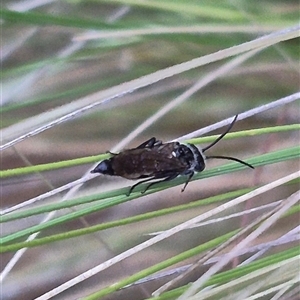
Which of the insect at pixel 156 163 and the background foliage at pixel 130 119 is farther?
the background foliage at pixel 130 119

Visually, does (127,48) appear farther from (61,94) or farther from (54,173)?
(54,173)

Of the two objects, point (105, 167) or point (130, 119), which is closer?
point (105, 167)

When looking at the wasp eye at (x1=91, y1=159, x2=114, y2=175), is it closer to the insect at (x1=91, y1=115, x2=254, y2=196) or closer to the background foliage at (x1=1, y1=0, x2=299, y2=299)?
the insect at (x1=91, y1=115, x2=254, y2=196)

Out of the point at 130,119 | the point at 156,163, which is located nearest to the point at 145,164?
the point at 156,163

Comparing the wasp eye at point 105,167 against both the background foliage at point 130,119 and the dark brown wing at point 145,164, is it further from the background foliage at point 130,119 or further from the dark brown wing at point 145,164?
the background foliage at point 130,119

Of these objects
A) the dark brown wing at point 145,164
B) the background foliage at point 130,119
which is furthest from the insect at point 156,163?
the background foliage at point 130,119

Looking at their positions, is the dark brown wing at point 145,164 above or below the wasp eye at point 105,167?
below

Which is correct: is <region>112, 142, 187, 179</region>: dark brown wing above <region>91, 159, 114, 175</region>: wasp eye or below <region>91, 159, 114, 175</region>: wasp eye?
below

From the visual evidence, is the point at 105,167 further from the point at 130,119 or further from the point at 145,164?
the point at 130,119

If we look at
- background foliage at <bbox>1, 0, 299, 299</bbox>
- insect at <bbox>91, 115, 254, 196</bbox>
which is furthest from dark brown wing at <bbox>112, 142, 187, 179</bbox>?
background foliage at <bbox>1, 0, 299, 299</bbox>
